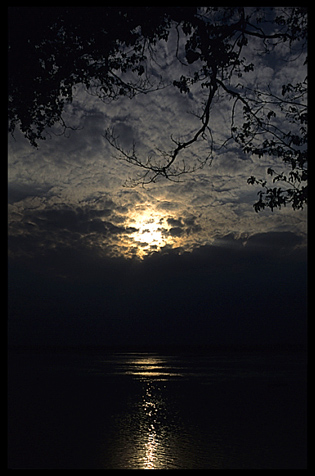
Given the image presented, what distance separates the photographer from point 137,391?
1939 centimetres

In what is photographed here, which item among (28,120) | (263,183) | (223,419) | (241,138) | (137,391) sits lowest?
(137,391)

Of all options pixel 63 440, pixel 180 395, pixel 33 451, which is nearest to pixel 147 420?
pixel 63 440

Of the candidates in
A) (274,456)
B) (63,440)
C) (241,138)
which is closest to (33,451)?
(63,440)

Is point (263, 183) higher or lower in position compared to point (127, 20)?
lower

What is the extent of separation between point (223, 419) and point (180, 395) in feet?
17.6

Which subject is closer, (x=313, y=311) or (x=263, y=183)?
(x=313, y=311)

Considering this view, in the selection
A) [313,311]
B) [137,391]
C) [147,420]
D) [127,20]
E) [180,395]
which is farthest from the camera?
[137,391]

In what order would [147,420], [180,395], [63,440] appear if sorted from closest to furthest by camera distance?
[63,440] → [147,420] → [180,395]

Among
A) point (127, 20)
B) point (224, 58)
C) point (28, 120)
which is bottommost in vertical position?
point (28, 120)

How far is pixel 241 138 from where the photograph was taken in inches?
370

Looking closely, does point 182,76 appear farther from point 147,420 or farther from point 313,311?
point 147,420

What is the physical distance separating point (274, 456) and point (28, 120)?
9.04 metres

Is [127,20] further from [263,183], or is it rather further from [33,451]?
[33,451]

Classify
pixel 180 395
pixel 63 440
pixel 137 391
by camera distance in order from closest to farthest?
pixel 63 440, pixel 180 395, pixel 137 391
